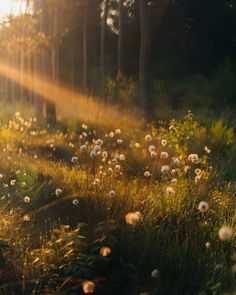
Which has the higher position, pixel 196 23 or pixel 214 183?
pixel 196 23

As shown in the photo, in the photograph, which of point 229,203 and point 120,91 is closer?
point 229,203

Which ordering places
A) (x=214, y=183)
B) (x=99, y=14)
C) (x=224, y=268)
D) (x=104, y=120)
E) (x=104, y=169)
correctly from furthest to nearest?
1. (x=99, y=14)
2. (x=104, y=120)
3. (x=104, y=169)
4. (x=214, y=183)
5. (x=224, y=268)

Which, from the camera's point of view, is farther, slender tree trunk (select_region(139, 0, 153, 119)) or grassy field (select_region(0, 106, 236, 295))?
slender tree trunk (select_region(139, 0, 153, 119))

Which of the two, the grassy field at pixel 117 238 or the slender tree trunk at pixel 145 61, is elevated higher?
the slender tree trunk at pixel 145 61

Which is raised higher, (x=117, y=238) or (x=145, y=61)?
(x=145, y=61)

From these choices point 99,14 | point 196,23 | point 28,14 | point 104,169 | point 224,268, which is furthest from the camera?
point 99,14

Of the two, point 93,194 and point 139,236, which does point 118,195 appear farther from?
point 139,236

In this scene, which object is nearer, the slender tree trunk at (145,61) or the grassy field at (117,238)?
the grassy field at (117,238)

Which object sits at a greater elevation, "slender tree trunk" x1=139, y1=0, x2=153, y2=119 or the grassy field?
"slender tree trunk" x1=139, y1=0, x2=153, y2=119

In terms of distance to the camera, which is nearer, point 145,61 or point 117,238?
point 117,238

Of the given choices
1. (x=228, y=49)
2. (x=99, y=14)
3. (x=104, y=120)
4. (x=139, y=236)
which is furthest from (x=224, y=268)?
(x=99, y=14)

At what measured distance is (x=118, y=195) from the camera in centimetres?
545

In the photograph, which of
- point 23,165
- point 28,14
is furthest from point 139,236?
point 28,14

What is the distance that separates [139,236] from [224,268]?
91 cm
